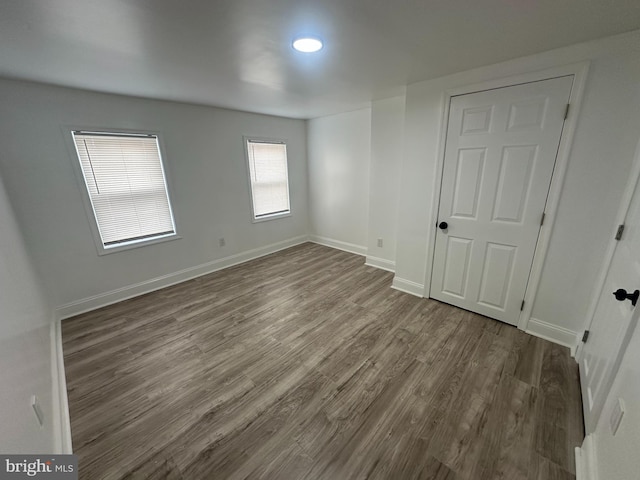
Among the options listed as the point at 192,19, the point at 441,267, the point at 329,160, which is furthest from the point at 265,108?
the point at 441,267

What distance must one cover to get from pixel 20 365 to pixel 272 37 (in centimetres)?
224

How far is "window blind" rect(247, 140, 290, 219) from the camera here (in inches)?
164

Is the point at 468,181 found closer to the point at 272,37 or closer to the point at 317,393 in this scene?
the point at 272,37

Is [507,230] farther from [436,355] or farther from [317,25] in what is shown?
[317,25]

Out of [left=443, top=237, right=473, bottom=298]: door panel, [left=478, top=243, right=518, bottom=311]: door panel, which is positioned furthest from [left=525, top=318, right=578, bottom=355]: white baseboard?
[left=443, top=237, right=473, bottom=298]: door panel

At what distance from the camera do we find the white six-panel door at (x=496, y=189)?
2035mm

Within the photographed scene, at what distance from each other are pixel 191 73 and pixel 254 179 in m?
2.07

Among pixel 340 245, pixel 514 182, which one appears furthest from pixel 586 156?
pixel 340 245

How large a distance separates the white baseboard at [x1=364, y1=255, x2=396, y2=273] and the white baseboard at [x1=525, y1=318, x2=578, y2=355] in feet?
5.53

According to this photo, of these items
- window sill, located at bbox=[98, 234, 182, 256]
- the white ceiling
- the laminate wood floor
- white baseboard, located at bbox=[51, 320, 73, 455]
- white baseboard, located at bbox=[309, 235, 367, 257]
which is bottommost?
the laminate wood floor

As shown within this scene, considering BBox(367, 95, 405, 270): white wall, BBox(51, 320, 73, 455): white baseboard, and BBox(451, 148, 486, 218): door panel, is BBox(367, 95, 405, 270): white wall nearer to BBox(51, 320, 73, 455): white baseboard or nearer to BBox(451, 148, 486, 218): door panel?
BBox(451, 148, 486, 218): door panel

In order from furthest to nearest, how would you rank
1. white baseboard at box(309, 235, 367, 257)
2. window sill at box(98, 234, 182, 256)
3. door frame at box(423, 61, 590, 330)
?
1. white baseboard at box(309, 235, 367, 257)
2. window sill at box(98, 234, 182, 256)
3. door frame at box(423, 61, 590, 330)

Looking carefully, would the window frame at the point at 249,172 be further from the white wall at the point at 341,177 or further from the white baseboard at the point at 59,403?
the white baseboard at the point at 59,403

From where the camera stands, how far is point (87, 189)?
8.83 feet
